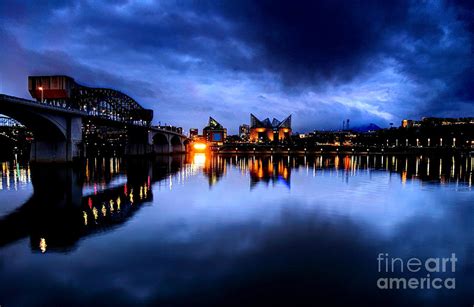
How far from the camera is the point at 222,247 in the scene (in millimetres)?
13750

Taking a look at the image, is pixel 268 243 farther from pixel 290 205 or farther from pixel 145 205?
pixel 145 205

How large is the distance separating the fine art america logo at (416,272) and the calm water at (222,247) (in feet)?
0.91

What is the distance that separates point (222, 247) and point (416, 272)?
729 centimetres

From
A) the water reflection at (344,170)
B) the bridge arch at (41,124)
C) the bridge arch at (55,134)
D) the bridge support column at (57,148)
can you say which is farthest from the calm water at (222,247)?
the bridge support column at (57,148)

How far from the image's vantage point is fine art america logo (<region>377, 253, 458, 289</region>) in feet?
33.6

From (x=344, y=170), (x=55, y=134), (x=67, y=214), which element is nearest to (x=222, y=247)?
(x=67, y=214)

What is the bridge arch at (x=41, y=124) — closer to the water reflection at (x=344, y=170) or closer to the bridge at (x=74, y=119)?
the bridge at (x=74, y=119)

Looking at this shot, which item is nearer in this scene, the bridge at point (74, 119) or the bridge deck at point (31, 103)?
the bridge deck at point (31, 103)

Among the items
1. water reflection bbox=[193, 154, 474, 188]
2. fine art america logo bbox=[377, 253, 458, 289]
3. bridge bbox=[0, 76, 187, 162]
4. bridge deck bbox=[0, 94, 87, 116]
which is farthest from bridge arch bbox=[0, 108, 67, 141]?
fine art america logo bbox=[377, 253, 458, 289]

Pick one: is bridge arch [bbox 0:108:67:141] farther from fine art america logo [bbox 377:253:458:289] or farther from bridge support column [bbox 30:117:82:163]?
fine art america logo [bbox 377:253:458:289]

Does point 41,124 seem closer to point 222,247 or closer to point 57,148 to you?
point 57,148

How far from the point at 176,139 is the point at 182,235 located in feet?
472

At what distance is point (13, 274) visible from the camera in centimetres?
1089

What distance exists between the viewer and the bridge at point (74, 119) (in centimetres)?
4997
